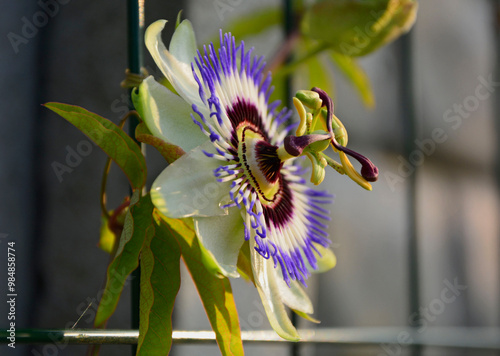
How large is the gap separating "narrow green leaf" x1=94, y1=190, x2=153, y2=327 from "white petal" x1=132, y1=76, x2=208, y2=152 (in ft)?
0.20

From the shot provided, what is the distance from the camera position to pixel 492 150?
7.12 ft

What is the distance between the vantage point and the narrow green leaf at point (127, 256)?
45 cm

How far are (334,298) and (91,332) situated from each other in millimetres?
1136

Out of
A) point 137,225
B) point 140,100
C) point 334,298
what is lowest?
point 334,298

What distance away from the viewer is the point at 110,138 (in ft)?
1.57

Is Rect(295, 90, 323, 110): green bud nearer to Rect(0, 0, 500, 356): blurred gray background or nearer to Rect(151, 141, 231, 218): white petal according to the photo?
Rect(151, 141, 231, 218): white petal

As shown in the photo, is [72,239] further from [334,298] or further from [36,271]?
[334,298]

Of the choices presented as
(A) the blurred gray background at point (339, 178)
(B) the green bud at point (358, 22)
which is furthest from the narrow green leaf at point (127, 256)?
(B) the green bud at point (358, 22)

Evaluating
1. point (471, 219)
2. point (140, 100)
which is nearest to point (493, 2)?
point (471, 219)

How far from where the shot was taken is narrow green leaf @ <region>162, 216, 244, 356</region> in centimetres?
48

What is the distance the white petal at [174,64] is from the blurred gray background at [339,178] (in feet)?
1.33

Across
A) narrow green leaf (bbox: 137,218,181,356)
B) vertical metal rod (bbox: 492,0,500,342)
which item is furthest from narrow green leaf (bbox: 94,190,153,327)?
vertical metal rod (bbox: 492,0,500,342)

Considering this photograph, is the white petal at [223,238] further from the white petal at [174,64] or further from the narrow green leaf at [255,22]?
the narrow green leaf at [255,22]

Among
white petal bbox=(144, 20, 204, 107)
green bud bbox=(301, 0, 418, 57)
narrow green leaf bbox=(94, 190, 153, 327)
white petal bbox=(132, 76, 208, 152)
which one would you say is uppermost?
green bud bbox=(301, 0, 418, 57)
